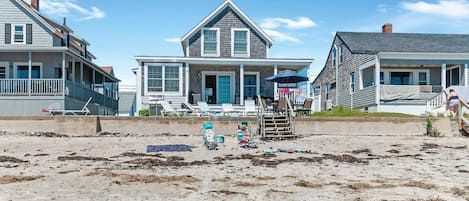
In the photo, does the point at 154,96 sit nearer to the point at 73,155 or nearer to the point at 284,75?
the point at 284,75

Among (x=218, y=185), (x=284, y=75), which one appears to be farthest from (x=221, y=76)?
(x=218, y=185)

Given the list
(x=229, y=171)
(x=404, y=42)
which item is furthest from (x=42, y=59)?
(x=404, y=42)

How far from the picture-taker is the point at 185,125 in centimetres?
1780

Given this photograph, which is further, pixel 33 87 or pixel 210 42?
pixel 210 42

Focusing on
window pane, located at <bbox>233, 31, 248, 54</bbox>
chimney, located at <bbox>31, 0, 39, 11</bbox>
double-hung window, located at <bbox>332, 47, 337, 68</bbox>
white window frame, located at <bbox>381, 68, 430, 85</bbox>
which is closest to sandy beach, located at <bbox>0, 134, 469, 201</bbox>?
window pane, located at <bbox>233, 31, 248, 54</bbox>

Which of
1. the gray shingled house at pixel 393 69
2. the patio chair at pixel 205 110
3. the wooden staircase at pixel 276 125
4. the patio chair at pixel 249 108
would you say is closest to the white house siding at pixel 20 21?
the patio chair at pixel 205 110

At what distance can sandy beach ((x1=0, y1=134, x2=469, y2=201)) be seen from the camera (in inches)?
297

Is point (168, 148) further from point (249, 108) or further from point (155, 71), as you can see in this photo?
point (155, 71)

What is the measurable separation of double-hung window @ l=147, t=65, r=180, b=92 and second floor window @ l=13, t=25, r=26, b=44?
24.4 feet

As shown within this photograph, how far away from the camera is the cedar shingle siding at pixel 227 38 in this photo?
86.1 feet

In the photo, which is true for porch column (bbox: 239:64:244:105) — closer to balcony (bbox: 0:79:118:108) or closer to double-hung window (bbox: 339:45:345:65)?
balcony (bbox: 0:79:118:108)

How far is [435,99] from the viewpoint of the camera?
2400 centimetres

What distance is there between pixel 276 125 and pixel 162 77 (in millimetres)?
8521

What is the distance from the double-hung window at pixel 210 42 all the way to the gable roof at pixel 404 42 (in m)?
→ 8.27
